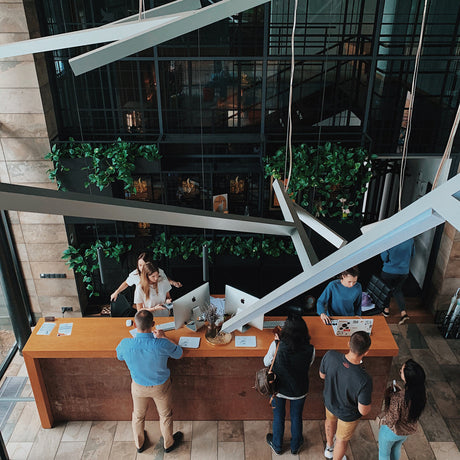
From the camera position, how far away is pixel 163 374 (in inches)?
169

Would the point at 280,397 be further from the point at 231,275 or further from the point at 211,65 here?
the point at 211,65

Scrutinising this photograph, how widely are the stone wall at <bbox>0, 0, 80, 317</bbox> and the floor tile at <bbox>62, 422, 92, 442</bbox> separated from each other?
200 centimetres

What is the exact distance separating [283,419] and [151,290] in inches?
77.7

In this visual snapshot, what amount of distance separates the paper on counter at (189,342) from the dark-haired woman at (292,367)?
72 centimetres

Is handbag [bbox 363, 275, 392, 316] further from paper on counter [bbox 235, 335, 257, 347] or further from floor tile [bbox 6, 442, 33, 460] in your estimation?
floor tile [bbox 6, 442, 33, 460]

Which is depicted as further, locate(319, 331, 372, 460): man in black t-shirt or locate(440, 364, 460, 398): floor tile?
locate(440, 364, 460, 398): floor tile

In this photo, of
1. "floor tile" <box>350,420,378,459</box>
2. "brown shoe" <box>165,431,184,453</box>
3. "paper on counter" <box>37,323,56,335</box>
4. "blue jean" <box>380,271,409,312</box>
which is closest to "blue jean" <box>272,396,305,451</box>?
"floor tile" <box>350,420,378,459</box>

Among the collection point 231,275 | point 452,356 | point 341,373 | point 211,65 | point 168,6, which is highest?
point 168,6

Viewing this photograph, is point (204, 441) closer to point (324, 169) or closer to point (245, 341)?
point (245, 341)

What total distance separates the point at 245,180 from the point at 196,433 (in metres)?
3.23

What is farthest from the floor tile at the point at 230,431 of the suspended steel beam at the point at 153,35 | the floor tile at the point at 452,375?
the suspended steel beam at the point at 153,35

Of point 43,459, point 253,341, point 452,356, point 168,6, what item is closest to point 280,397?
point 253,341

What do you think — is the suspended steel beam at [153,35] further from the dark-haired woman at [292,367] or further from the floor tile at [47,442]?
the floor tile at [47,442]

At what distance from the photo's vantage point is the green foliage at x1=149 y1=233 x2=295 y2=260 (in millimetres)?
6184
